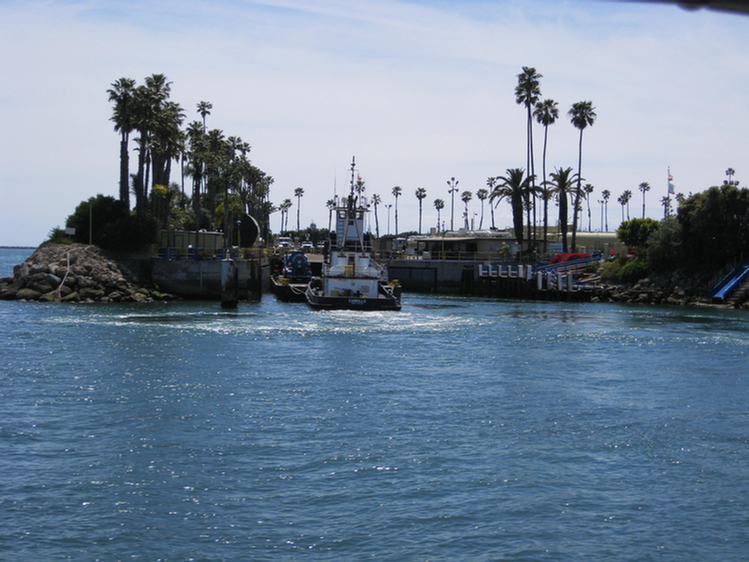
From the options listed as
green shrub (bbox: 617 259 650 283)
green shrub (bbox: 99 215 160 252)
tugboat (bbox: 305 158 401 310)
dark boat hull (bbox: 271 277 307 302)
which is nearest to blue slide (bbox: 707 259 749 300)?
green shrub (bbox: 617 259 650 283)

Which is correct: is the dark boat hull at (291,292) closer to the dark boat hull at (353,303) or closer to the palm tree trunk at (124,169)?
the dark boat hull at (353,303)

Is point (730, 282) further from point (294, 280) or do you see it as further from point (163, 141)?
point (163, 141)

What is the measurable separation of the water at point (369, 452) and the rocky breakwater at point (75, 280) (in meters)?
21.2

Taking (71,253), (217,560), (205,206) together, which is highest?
(205,206)

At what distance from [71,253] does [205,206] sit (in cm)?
5902

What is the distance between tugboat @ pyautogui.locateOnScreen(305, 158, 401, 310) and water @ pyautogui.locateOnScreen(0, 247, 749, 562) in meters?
15.7

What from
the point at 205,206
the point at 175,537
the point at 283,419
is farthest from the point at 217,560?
the point at 205,206

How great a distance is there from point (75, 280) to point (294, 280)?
18.1 metres

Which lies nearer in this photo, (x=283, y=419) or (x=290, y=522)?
(x=290, y=522)

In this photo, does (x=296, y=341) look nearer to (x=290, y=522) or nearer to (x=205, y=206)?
(x=290, y=522)

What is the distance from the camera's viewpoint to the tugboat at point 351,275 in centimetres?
4812

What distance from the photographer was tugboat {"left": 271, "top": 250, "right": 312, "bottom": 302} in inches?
2239

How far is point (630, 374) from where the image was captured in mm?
25953

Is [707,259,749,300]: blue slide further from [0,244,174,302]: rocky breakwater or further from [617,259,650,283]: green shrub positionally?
[0,244,174,302]: rocky breakwater
